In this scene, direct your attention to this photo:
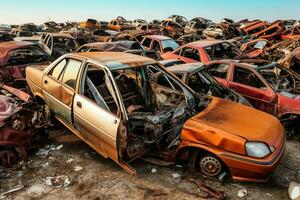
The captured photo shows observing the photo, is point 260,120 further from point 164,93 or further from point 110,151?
point 110,151

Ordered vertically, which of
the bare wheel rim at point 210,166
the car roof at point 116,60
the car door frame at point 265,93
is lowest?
the bare wheel rim at point 210,166

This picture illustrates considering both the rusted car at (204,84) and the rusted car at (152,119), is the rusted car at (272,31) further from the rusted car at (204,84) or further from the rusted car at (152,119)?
the rusted car at (152,119)

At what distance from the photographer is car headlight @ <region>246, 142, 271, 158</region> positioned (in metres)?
4.05

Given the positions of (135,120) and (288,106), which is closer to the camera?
(135,120)

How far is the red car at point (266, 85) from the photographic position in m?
6.35

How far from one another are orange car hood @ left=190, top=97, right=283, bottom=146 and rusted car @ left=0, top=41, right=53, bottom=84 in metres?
5.20

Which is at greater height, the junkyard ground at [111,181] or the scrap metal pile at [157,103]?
the scrap metal pile at [157,103]

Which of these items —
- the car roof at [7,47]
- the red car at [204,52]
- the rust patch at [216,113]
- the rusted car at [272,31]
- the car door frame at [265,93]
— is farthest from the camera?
the rusted car at [272,31]

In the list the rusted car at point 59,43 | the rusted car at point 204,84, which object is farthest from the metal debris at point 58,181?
the rusted car at point 59,43

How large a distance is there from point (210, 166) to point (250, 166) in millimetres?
587

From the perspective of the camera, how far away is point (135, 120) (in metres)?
4.80

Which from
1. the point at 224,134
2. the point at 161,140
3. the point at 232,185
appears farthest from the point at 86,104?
the point at 232,185

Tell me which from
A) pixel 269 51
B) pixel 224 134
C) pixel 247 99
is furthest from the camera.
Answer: pixel 269 51

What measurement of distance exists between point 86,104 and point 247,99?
12.7 feet
